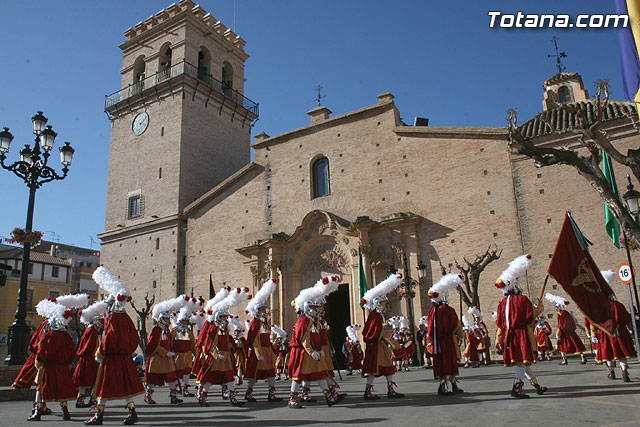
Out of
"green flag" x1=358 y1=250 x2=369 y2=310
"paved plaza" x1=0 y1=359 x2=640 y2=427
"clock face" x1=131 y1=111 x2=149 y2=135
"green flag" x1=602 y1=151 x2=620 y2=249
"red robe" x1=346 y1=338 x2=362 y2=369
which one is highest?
"clock face" x1=131 y1=111 x2=149 y2=135

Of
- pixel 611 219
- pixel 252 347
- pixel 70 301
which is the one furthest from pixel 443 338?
pixel 611 219

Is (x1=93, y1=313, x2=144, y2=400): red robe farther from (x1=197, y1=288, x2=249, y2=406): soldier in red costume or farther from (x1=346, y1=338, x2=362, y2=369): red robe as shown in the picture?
(x1=346, y1=338, x2=362, y2=369): red robe

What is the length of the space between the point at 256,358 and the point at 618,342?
6.95m

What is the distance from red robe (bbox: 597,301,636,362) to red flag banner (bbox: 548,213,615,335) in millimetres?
428

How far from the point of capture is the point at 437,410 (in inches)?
289

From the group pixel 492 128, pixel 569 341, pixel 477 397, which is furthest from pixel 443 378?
pixel 492 128

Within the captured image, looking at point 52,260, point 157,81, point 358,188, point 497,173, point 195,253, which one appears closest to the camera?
point 497,173

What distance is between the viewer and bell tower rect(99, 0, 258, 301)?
2902cm

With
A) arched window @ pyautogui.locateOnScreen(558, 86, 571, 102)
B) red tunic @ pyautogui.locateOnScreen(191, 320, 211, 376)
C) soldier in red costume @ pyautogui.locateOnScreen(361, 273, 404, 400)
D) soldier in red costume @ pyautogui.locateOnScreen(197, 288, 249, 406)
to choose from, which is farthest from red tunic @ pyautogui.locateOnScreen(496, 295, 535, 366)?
arched window @ pyautogui.locateOnScreen(558, 86, 571, 102)

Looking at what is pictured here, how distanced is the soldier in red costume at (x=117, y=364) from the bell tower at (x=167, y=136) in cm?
2045

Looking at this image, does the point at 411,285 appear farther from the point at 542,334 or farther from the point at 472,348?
the point at 542,334

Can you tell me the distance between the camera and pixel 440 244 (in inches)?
842

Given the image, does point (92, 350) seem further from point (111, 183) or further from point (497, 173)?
point (111, 183)

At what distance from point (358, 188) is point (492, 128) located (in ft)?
21.7
